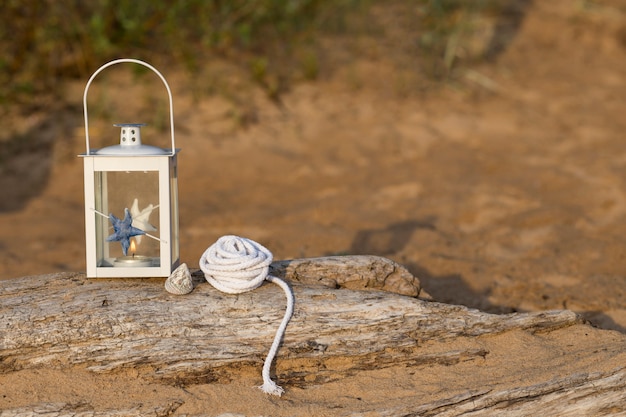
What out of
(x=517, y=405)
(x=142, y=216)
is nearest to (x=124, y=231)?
(x=142, y=216)

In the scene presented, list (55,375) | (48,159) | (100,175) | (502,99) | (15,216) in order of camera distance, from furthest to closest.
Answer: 1. (502,99)
2. (48,159)
3. (15,216)
4. (100,175)
5. (55,375)

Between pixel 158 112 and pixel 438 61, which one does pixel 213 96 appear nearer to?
pixel 158 112

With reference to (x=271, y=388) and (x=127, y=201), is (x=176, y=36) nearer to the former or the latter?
(x=127, y=201)

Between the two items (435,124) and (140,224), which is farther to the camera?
(435,124)

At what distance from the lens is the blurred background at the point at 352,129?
4.83 meters

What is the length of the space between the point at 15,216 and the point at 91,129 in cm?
125

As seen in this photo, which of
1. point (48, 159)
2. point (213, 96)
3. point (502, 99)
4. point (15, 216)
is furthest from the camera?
point (502, 99)

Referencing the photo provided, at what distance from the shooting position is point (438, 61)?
7.76 m

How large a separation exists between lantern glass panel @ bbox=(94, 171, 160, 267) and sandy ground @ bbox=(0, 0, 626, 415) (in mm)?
593

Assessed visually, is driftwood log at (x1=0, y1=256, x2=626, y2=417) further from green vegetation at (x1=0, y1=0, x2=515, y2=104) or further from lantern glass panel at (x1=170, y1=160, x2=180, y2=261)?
green vegetation at (x1=0, y1=0, x2=515, y2=104)

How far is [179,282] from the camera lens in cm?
283

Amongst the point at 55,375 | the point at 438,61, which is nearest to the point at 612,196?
the point at 438,61

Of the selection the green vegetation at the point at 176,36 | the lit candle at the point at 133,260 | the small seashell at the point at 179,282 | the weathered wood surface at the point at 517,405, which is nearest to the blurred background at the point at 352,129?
the green vegetation at the point at 176,36

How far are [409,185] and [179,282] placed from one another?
3.41 meters
